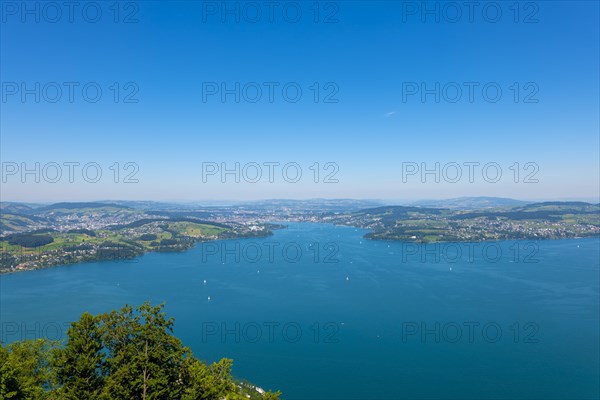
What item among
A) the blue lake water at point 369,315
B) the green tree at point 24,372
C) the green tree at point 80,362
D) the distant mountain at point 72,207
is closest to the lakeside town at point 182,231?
the blue lake water at point 369,315

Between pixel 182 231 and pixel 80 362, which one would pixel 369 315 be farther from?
pixel 182 231

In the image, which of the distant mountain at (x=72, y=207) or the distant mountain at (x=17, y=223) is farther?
the distant mountain at (x=72, y=207)

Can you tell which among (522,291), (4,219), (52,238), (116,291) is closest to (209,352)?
(116,291)

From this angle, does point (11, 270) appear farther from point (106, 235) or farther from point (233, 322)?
point (233, 322)

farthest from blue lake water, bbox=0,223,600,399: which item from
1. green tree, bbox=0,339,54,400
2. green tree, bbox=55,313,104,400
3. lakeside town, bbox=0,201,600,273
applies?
green tree, bbox=55,313,104,400

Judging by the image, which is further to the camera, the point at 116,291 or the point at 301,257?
the point at 301,257

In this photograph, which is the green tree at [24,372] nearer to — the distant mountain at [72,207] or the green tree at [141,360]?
the green tree at [141,360]
